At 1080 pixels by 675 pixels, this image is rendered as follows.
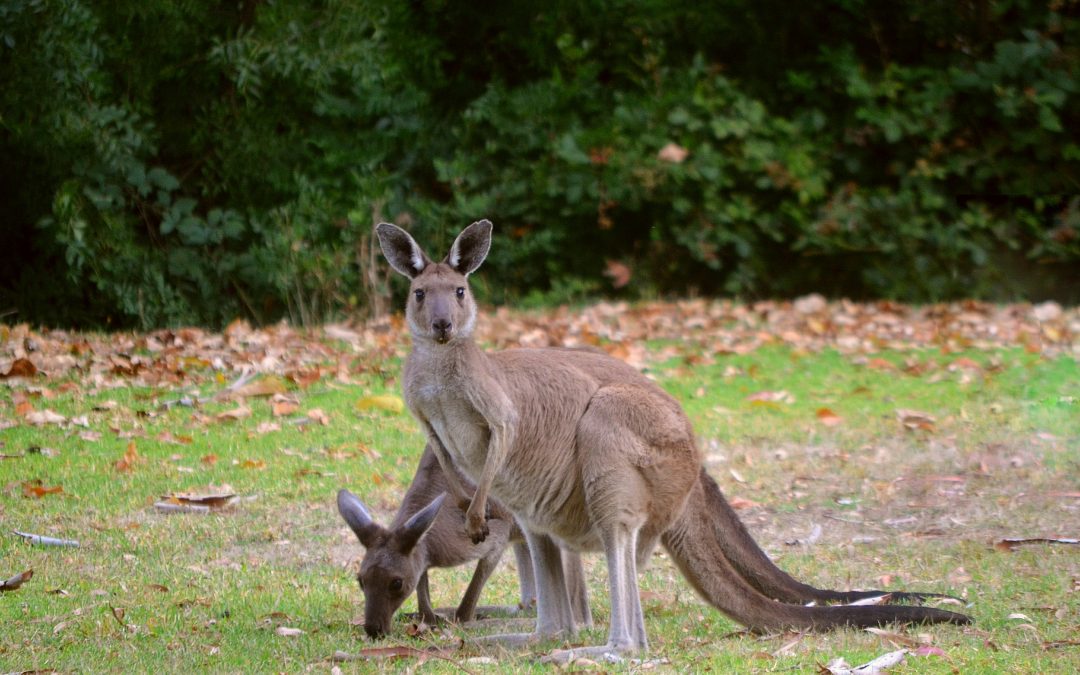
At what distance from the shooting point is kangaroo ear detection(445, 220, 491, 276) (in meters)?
4.16

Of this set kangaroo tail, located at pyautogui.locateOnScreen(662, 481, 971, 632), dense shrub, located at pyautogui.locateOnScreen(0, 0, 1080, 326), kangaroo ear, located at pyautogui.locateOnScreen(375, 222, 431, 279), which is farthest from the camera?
dense shrub, located at pyautogui.locateOnScreen(0, 0, 1080, 326)

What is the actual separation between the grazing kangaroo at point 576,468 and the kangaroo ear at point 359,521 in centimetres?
39

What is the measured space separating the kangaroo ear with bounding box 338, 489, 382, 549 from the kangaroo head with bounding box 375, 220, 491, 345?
0.69 metres

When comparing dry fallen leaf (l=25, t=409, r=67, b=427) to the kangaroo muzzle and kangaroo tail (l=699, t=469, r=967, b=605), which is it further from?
kangaroo tail (l=699, t=469, r=967, b=605)

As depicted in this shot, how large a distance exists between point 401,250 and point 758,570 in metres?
1.46

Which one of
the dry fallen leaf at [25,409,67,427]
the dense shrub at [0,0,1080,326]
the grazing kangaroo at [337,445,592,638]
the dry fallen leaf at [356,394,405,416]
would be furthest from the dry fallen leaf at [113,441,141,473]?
the dense shrub at [0,0,1080,326]

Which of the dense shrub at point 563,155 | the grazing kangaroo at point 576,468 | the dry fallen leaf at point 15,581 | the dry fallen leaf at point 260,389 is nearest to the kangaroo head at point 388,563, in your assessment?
the grazing kangaroo at point 576,468

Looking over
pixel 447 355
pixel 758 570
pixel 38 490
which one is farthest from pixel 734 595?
pixel 38 490

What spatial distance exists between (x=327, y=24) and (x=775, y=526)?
6463mm

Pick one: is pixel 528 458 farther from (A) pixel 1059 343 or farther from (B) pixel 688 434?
(A) pixel 1059 343

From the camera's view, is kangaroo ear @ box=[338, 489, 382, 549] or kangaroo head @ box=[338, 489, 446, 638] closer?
kangaroo head @ box=[338, 489, 446, 638]

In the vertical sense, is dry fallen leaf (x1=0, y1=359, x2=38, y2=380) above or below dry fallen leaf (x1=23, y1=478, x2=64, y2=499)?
above

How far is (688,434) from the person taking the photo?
416 cm

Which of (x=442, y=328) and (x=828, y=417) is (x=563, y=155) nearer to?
(x=828, y=417)
